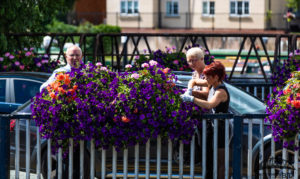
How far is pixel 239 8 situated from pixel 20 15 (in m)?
39.9

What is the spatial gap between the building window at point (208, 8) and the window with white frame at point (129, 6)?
504 cm

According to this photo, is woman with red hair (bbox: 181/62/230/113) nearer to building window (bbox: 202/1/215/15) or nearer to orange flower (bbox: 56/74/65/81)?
orange flower (bbox: 56/74/65/81)

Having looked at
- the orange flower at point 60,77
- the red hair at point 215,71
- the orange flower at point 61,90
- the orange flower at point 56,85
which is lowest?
the orange flower at point 61,90

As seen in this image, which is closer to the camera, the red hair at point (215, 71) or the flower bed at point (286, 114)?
the flower bed at point (286, 114)

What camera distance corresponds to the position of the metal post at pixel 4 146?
744cm

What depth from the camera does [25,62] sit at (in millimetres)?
15906

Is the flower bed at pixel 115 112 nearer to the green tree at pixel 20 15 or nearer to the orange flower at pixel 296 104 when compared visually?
the orange flower at pixel 296 104

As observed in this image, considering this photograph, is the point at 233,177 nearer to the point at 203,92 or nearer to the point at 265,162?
the point at 265,162

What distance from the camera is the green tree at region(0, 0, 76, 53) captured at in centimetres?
1641

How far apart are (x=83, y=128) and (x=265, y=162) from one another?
177 centimetres

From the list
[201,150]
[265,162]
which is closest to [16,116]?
[201,150]

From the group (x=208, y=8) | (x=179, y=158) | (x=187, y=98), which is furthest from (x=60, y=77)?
(x=208, y=8)

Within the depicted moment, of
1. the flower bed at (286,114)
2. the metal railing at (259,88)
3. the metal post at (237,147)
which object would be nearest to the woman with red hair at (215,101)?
the metal post at (237,147)

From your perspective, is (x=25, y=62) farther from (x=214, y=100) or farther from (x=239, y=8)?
(x=239, y=8)
